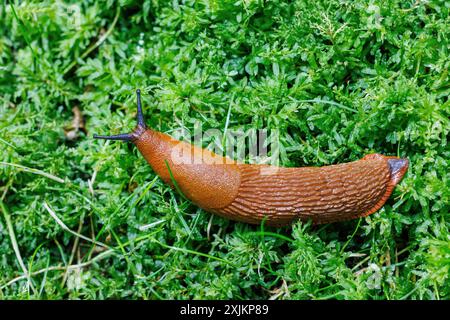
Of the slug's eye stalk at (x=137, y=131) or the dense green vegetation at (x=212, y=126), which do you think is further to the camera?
the slug's eye stalk at (x=137, y=131)

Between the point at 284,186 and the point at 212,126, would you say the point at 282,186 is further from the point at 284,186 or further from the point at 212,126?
the point at 212,126

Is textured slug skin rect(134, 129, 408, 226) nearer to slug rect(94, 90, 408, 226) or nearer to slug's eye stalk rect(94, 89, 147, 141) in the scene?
slug rect(94, 90, 408, 226)

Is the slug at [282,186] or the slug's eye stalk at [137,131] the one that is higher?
the slug's eye stalk at [137,131]

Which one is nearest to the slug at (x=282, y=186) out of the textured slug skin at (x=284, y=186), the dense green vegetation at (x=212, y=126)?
the textured slug skin at (x=284, y=186)

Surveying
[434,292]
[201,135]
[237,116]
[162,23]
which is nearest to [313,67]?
[237,116]

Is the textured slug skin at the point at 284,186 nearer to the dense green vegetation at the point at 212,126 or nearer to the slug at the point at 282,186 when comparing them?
the slug at the point at 282,186

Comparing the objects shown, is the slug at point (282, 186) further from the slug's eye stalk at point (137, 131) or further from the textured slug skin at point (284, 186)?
the slug's eye stalk at point (137, 131)

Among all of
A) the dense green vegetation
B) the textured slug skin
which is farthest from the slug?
the dense green vegetation
